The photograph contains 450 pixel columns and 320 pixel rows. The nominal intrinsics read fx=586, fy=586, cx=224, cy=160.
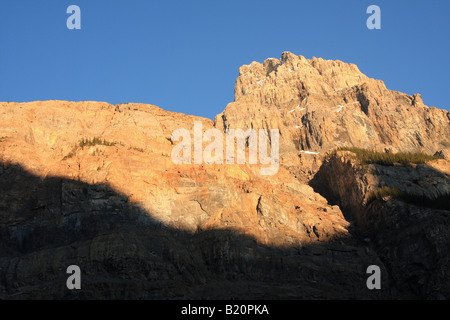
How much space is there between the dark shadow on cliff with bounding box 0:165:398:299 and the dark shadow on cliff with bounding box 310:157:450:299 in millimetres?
3646

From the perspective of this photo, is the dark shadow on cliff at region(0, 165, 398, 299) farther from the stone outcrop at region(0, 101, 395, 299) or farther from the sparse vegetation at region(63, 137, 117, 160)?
the sparse vegetation at region(63, 137, 117, 160)

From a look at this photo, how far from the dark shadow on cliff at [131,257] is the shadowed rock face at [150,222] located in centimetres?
17

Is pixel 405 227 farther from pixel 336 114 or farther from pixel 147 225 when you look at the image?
pixel 336 114

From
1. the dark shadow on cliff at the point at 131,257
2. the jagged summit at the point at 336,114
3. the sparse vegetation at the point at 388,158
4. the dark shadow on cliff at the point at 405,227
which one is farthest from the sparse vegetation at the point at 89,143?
the jagged summit at the point at 336,114

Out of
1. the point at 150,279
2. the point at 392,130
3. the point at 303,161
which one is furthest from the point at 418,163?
the point at 150,279

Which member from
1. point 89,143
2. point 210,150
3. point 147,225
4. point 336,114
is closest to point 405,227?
point 210,150

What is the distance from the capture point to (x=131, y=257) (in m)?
76.7

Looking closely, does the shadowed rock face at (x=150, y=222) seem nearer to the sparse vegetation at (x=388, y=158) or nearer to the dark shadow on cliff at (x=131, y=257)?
the dark shadow on cliff at (x=131, y=257)

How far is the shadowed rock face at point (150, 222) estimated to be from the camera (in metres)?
75.4

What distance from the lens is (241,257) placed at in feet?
271

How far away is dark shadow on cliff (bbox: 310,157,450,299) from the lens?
82.1 meters

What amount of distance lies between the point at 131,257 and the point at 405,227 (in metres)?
43.2

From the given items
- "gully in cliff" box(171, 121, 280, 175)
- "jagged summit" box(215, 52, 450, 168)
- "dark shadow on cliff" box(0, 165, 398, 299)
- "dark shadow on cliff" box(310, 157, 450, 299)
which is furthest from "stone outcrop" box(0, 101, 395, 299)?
"jagged summit" box(215, 52, 450, 168)

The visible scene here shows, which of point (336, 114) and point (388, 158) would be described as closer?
point (388, 158)
